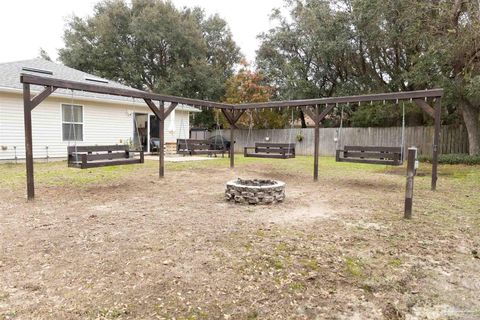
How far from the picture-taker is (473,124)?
12.0m

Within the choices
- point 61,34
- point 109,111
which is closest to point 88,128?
point 109,111

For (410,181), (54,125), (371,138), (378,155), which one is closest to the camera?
(410,181)

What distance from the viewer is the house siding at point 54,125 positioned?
34.1 feet

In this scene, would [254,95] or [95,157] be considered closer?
[95,157]

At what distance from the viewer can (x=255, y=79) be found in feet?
61.1

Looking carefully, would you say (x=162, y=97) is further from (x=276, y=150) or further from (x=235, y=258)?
(x=235, y=258)

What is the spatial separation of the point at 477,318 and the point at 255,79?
57.7ft

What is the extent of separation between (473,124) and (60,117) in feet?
53.5

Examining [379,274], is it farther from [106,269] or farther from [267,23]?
[267,23]

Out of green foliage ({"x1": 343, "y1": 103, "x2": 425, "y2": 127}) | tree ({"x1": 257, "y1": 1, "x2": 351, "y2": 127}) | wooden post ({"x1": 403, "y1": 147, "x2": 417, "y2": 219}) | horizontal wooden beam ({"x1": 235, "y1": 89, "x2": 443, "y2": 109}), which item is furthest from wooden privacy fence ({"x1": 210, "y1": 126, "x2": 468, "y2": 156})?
wooden post ({"x1": 403, "y1": 147, "x2": 417, "y2": 219})

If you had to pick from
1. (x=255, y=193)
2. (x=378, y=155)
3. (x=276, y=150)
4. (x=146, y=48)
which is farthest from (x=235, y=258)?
(x=146, y=48)

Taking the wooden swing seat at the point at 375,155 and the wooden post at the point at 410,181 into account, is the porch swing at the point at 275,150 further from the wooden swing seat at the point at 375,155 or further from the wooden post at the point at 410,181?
the wooden post at the point at 410,181

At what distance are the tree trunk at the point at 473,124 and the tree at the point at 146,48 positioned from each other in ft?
50.4

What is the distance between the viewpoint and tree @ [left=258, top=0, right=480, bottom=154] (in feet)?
34.1
